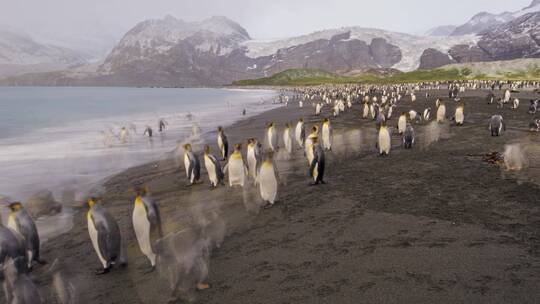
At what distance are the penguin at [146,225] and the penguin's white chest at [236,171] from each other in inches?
156

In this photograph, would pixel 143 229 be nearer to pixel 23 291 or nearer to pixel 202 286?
pixel 202 286

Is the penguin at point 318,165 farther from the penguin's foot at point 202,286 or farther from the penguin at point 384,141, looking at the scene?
the penguin's foot at point 202,286

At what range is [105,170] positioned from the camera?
14.6 meters

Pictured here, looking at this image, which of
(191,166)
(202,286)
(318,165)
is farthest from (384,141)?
(202,286)

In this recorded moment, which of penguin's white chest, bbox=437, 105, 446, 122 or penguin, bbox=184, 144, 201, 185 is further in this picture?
penguin's white chest, bbox=437, 105, 446, 122

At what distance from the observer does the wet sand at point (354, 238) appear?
5426 millimetres

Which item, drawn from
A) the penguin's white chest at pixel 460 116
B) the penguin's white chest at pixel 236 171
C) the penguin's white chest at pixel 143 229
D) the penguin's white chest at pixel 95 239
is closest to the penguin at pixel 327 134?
the penguin's white chest at pixel 236 171

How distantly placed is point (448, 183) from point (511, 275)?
478cm

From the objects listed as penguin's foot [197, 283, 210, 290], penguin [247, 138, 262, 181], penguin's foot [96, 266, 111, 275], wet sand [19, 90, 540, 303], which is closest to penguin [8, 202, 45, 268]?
wet sand [19, 90, 540, 303]

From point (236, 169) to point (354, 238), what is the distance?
4.65 meters

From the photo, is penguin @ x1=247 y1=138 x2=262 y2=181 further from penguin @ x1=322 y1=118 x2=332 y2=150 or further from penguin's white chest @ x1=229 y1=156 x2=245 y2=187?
penguin @ x1=322 y1=118 x2=332 y2=150

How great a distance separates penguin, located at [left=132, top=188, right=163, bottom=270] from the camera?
692cm

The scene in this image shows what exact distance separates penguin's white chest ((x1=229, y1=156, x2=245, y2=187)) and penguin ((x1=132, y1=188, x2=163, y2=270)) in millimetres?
3974

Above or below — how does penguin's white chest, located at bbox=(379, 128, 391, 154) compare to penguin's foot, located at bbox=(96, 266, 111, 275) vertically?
above
